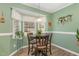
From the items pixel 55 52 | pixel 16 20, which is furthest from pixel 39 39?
pixel 16 20

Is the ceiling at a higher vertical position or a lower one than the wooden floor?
higher

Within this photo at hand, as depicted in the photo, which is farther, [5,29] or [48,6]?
[48,6]

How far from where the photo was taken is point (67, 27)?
77.5 inches

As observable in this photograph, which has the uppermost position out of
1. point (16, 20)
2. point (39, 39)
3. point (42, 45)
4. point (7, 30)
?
point (16, 20)

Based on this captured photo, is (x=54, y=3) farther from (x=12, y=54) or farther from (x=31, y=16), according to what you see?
(x=12, y=54)

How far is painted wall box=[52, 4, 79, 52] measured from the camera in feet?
6.27

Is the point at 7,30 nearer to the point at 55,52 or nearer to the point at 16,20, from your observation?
the point at 16,20

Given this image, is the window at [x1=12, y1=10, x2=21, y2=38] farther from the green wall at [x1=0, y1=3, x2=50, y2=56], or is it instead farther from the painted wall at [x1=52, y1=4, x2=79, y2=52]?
the painted wall at [x1=52, y1=4, x2=79, y2=52]

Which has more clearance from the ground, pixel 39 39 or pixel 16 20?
pixel 16 20

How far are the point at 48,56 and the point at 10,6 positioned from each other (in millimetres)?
1073

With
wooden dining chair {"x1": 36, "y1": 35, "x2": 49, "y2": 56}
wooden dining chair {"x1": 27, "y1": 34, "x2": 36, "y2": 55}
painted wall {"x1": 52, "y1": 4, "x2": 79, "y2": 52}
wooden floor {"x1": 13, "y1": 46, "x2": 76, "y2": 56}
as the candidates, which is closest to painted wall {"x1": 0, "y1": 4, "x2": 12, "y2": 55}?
wooden floor {"x1": 13, "y1": 46, "x2": 76, "y2": 56}

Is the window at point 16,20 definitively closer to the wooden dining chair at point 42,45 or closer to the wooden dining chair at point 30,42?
the wooden dining chair at point 30,42

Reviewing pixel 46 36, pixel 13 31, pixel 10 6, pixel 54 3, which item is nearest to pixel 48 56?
pixel 46 36

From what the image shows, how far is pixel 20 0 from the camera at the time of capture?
6.35 ft
